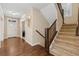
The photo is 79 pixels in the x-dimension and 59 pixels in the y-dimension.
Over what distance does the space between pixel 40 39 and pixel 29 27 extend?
242 millimetres

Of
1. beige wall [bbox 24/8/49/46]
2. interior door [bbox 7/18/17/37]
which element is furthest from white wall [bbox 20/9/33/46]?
interior door [bbox 7/18/17/37]

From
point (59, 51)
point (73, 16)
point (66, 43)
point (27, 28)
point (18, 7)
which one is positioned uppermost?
point (18, 7)

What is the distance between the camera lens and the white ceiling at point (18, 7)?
4.65 ft

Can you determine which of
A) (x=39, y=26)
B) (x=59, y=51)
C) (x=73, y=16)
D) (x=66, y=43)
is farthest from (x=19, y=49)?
(x=73, y=16)

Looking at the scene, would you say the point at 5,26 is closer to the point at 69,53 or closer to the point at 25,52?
the point at 25,52

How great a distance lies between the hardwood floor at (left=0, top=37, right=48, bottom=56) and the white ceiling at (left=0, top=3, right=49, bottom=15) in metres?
0.39

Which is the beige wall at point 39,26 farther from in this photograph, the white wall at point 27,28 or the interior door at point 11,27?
the interior door at point 11,27

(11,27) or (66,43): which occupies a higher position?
(11,27)

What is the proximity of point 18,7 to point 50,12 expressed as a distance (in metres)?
0.48

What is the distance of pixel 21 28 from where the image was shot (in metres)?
1.49

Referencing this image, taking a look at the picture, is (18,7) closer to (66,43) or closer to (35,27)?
(35,27)

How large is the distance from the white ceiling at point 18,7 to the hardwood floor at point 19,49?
0.39m

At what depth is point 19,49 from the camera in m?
1.45

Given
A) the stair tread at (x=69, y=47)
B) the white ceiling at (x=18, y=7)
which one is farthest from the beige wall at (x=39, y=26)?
the stair tread at (x=69, y=47)
